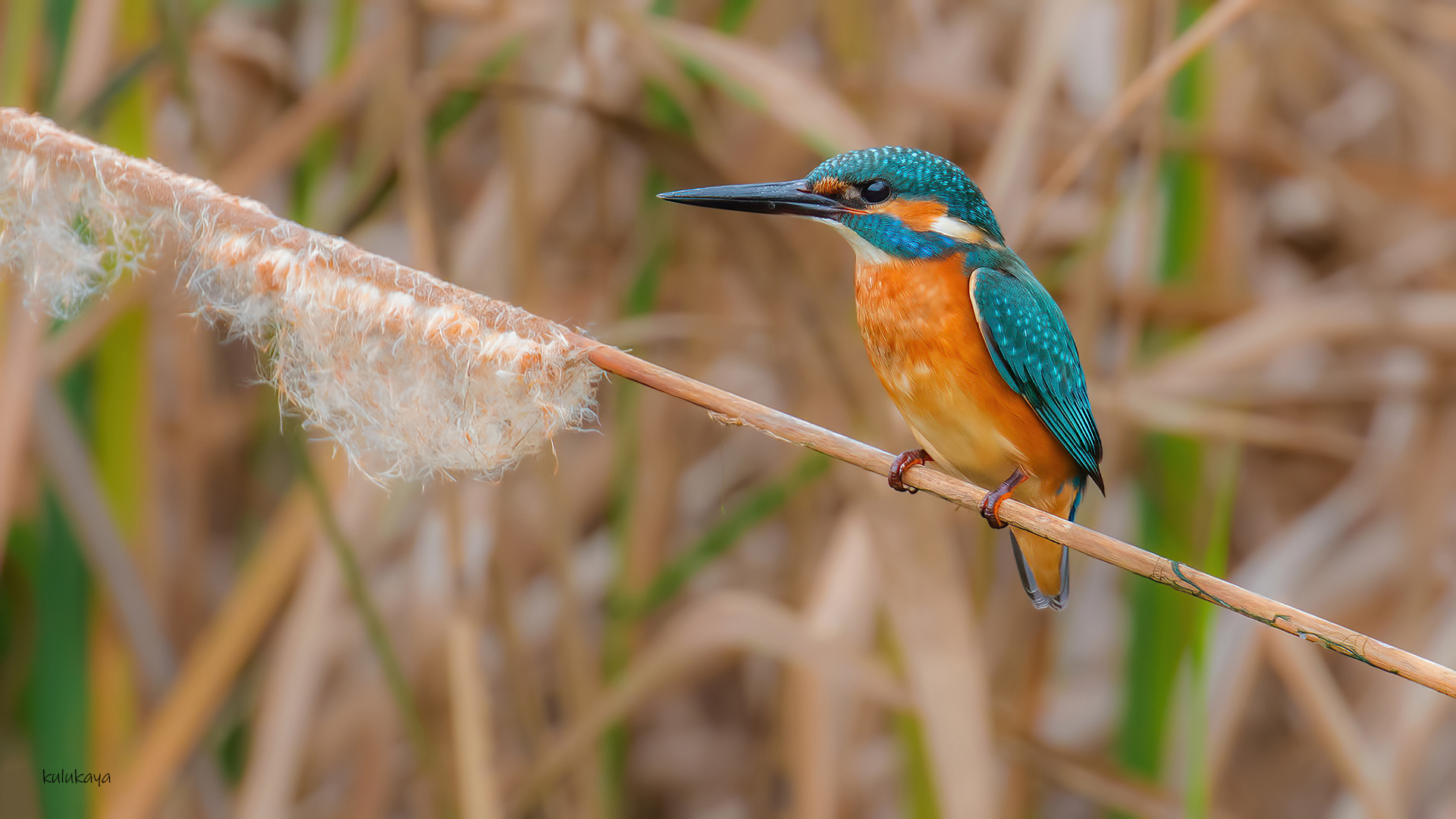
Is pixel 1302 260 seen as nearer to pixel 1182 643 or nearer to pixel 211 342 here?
pixel 1182 643

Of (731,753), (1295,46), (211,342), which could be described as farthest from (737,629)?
(1295,46)

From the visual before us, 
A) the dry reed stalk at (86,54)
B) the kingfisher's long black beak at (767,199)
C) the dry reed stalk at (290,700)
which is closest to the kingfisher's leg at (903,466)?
the kingfisher's long black beak at (767,199)

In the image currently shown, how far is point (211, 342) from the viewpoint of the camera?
1.96 m

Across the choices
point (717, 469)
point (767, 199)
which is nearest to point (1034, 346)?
point (767, 199)

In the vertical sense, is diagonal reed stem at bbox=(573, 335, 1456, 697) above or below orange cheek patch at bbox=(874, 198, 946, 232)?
below

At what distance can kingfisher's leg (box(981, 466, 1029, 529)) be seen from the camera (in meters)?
0.86

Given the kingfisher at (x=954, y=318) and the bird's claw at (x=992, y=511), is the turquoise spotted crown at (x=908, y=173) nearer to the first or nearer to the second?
the kingfisher at (x=954, y=318)

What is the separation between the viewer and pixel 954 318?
1.02 meters

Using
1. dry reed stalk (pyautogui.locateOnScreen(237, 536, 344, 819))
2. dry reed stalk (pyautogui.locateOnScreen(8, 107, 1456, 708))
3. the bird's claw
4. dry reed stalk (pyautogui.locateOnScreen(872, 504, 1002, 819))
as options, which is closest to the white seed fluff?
dry reed stalk (pyautogui.locateOnScreen(8, 107, 1456, 708))

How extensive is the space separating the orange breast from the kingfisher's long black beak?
0.37 ft

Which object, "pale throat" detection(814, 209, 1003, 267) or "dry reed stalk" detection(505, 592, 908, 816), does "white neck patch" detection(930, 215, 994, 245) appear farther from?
"dry reed stalk" detection(505, 592, 908, 816)

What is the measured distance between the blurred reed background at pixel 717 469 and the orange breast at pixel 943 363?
0.54 feet

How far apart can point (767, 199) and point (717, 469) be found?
54.9 inches

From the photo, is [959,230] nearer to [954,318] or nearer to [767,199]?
[954,318]
